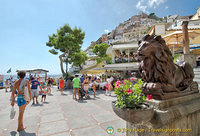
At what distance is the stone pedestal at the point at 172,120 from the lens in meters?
1.73

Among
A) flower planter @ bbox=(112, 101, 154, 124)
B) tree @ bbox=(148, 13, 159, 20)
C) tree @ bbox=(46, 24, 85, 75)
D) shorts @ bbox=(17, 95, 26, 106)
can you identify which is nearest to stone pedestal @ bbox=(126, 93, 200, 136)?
flower planter @ bbox=(112, 101, 154, 124)

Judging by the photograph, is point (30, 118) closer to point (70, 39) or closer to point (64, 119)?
point (64, 119)

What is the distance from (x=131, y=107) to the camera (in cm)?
161

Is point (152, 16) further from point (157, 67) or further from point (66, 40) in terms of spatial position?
point (157, 67)

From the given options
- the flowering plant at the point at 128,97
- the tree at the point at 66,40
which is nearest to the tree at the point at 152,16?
the tree at the point at 66,40

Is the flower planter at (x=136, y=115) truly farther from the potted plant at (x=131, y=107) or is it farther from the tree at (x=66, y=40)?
the tree at (x=66, y=40)

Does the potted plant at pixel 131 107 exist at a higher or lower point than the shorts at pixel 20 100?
higher

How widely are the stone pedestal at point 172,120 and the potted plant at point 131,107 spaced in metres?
0.24

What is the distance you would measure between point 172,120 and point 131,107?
2.70ft

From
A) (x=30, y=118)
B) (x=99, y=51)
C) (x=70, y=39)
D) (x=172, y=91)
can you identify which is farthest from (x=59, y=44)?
(x=99, y=51)

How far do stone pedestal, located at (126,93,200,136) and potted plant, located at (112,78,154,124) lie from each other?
244 mm

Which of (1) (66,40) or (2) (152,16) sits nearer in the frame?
(1) (66,40)

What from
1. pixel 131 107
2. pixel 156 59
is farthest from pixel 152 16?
pixel 131 107

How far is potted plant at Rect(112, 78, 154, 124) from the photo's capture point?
1478 millimetres
